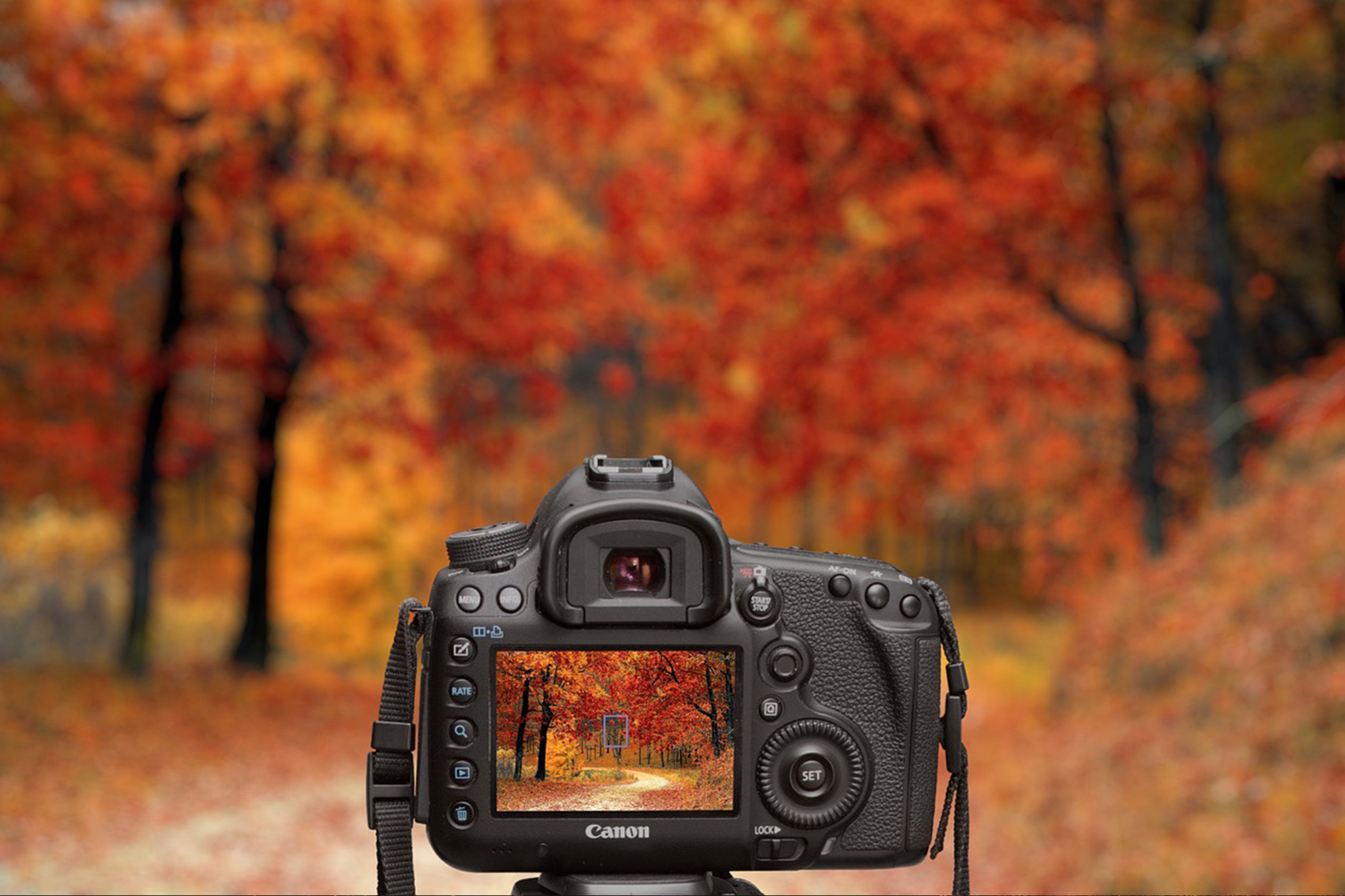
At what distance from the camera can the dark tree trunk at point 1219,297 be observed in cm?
1025

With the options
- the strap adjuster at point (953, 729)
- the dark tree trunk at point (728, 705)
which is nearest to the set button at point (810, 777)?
the dark tree trunk at point (728, 705)

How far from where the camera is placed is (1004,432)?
1534 centimetres

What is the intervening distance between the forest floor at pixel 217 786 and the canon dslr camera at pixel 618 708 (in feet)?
0.23

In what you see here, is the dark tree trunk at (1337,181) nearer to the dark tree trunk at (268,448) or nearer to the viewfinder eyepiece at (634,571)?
the viewfinder eyepiece at (634,571)

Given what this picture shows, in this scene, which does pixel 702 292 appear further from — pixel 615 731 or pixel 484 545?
pixel 615 731

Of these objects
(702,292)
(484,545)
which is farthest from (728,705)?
(702,292)

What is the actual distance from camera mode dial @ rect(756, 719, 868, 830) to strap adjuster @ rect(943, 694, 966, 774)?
16 cm

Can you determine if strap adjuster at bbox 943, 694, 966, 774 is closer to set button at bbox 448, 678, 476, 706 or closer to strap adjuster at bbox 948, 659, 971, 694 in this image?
strap adjuster at bbox 948, 659, 971, 694

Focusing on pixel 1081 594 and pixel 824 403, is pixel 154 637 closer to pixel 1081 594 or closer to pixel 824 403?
pixel 824 403

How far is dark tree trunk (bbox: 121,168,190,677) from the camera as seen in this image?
11375 millimetres

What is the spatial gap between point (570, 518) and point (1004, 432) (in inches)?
559

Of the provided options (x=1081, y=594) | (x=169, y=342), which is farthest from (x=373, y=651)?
(x=1081, y=594)

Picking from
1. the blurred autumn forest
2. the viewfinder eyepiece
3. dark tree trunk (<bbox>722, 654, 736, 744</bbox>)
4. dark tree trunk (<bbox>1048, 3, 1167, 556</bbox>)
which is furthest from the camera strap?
dark tree trunk (<bbox>1048, 3, 1167, 556</bbox>)

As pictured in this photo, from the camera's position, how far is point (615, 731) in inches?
62.4
